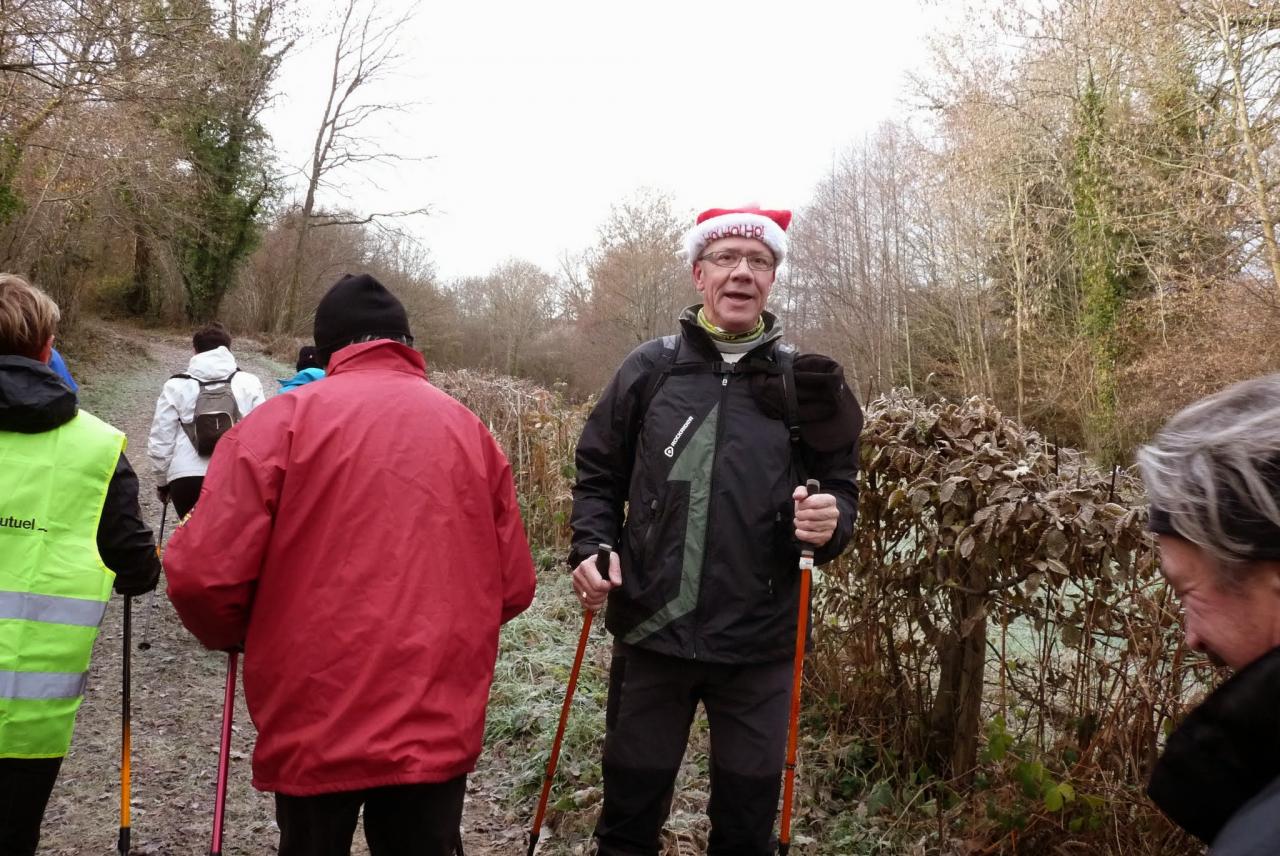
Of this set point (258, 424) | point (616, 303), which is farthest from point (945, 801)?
point (616, 303)

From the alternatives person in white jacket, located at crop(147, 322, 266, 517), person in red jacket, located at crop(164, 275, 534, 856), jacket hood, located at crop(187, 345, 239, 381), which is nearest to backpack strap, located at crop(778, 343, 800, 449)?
person in red jacket, located at crop(164, 275, 534, 856)

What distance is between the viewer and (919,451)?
329cm

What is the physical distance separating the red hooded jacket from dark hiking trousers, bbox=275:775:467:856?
8 centimetres

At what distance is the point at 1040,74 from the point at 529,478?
52.9 ft

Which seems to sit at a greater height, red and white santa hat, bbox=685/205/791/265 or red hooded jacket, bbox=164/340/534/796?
red and white santa hat, bbox=685/205/791/265

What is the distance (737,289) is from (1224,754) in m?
1.82

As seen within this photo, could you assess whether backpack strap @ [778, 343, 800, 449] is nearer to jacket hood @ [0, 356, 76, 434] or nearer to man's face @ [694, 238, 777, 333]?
man's face @ [694, 238, 777, 333]

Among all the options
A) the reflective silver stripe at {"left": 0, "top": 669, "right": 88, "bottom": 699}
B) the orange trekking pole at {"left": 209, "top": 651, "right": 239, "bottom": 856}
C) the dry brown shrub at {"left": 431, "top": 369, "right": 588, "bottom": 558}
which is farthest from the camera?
the dry brown shrub at {"left": 431, "top": 369, "right": 588, "bottom": 558}

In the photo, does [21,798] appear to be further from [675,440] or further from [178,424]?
[178,424]

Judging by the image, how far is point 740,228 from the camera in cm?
268

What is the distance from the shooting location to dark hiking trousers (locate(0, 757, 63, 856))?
2.22 meters

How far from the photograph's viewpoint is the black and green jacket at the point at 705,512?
7.88 feet

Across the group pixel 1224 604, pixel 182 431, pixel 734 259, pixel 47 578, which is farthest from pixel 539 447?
pixel 1224 604

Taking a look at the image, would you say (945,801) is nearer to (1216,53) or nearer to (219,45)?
(219,45)
